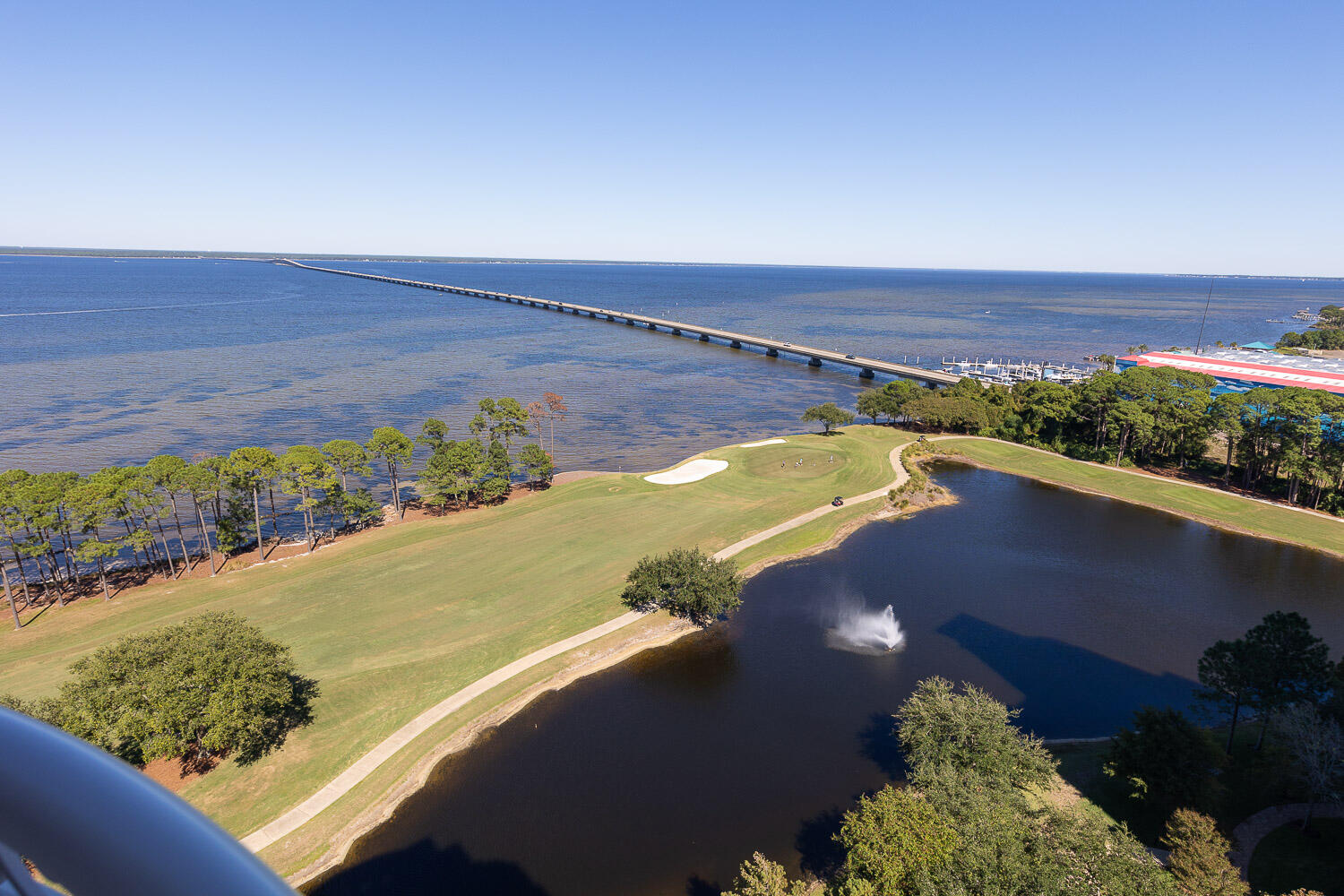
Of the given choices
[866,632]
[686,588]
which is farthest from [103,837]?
[866,632]

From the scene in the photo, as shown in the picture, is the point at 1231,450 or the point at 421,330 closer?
the point at 1231,450

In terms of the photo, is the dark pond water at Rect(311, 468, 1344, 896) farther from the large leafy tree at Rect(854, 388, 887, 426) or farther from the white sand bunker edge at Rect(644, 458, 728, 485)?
the large leafy tree at Rect(854, 388, 887, 426)

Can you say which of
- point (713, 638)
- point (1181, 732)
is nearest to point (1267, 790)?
point (1181, 732)

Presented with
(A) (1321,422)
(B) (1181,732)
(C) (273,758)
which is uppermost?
(A) (1321,422)

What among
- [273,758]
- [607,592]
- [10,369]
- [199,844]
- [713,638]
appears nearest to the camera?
[199,844]

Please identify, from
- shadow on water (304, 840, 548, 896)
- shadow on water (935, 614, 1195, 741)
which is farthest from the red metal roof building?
shadow on water (304, 840, 548, 896)

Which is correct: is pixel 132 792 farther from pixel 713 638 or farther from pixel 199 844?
pixel 713 638

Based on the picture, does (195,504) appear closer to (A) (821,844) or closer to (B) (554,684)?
(B) (554,684)
